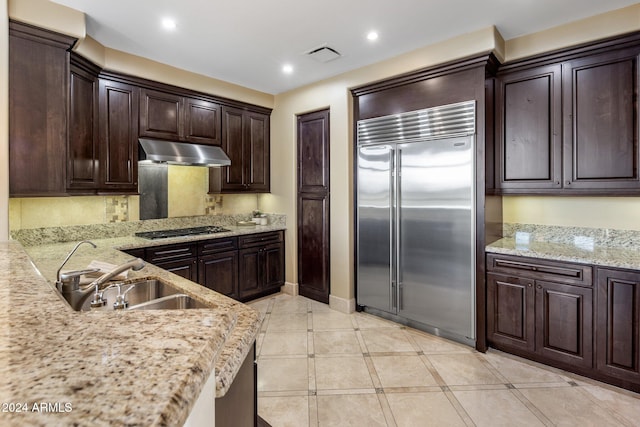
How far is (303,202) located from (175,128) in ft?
5.73

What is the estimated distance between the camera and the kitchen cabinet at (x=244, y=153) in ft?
13.8

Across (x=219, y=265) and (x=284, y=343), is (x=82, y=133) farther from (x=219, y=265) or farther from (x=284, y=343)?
(x=284, y=343)

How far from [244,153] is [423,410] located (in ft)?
11.5

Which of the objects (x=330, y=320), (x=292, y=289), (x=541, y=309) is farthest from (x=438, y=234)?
(x=292, y=289)

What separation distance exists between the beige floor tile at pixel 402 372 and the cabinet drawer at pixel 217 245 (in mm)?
2061

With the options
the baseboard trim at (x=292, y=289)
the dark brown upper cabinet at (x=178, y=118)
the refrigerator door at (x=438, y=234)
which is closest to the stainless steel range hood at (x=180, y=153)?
the dark brown upper cabinet at (x=178, y=118)

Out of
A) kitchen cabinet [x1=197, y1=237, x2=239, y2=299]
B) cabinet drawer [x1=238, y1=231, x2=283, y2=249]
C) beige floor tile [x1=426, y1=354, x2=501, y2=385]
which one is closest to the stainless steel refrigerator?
beige floor tile [x1=426, y1=354, x2=501, y2=385]

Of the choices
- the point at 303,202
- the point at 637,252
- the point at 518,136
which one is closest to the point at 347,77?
the point at 303,202

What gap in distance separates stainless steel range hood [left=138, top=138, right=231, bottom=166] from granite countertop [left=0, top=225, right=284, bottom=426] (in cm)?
268

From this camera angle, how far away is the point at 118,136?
3.26m

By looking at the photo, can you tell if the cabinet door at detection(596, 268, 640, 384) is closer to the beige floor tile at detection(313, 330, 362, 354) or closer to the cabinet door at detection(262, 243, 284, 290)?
the beige floor tile at detection(313, 330, 362, 354)

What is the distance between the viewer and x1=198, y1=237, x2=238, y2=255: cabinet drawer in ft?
12.0

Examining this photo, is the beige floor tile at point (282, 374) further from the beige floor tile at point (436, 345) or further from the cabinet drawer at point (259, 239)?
the cabinet drawer at point (259, 239)

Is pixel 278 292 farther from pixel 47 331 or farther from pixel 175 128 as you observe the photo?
pixel 47 331
